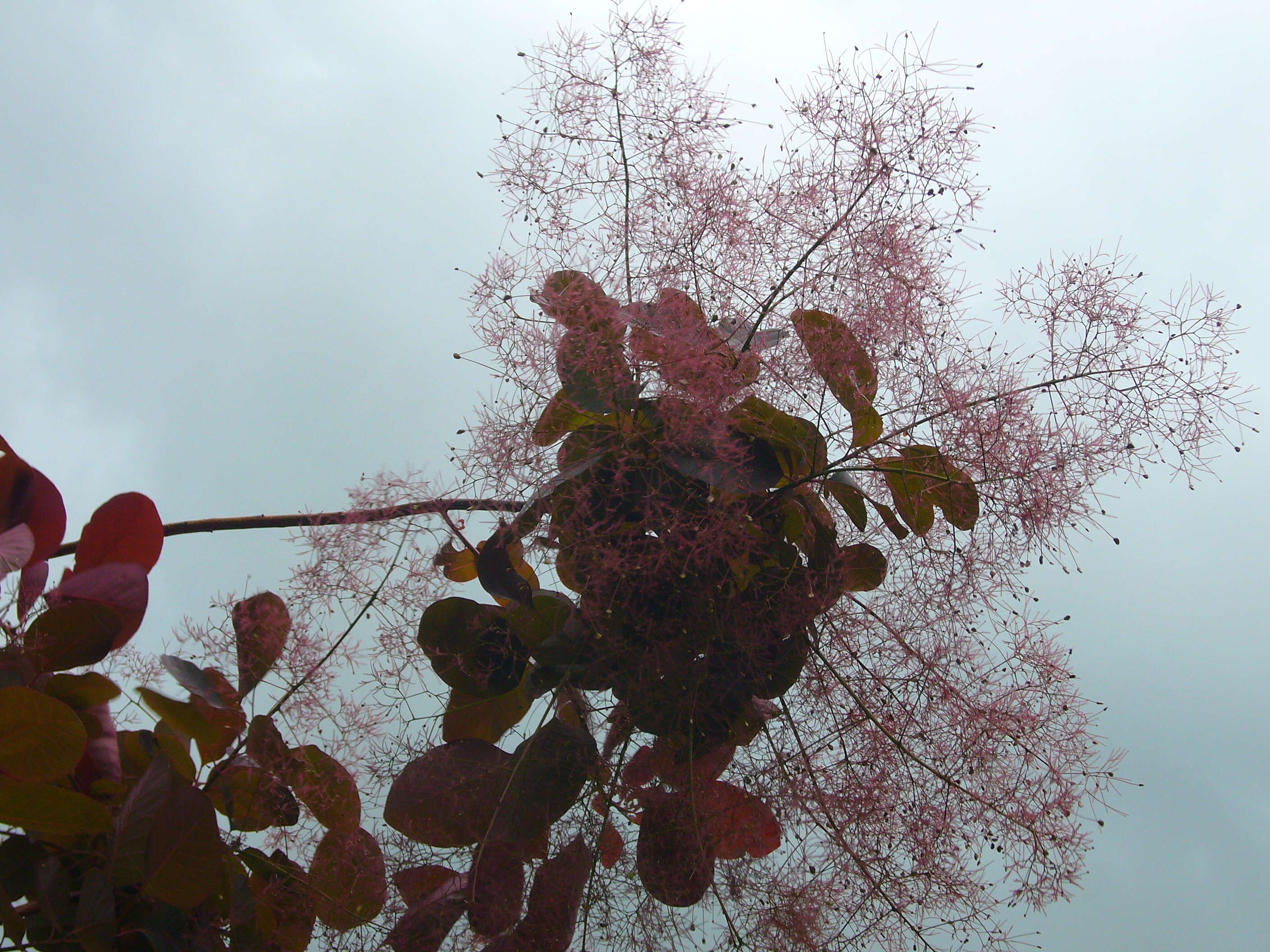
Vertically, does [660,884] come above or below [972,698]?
below

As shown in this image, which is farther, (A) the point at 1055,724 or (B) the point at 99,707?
(A) the point at 1055,724

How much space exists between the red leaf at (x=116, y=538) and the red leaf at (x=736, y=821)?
1.92 ft

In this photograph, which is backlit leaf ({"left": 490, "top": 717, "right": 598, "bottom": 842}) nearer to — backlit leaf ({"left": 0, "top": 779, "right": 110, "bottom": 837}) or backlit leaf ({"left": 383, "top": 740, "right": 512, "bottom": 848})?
backlit leaf ({"left": 383, "top": 740, "right": 512, "bottom": 848})

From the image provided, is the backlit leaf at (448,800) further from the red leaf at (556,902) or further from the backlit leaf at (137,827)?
the backlit leaf at (137,827)

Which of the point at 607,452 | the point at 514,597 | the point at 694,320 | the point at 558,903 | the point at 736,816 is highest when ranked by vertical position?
the point at 694,320

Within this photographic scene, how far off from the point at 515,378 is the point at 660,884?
0.51 m

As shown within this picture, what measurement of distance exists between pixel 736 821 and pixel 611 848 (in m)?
0.13

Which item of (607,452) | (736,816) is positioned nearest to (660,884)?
(736,816)

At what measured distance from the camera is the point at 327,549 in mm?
916

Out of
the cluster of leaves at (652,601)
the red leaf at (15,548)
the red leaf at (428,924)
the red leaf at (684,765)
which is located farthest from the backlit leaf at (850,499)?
the red leaf at (15,548)

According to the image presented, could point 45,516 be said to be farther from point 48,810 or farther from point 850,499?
point 850,499

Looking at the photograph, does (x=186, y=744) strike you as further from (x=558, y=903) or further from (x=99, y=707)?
(x=558, y=903)

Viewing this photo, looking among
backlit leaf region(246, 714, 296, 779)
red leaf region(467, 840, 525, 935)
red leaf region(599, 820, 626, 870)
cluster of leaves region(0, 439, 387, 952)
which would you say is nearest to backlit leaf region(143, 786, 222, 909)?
cluster of leaves region(0, 439, 387, 952)

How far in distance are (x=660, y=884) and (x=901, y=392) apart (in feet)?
1.76
